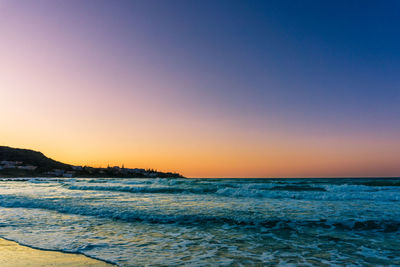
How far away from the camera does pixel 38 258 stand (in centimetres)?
564

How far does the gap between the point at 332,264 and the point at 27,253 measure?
7.08m

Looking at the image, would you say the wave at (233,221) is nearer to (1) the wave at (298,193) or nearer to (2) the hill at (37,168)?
(1) the wave at (298,193)

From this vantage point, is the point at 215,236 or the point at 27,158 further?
the point at 27,158

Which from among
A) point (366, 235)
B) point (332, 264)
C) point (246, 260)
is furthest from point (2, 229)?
point (366, 235)

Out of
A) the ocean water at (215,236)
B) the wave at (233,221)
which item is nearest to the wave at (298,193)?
the ocean water at (215,236)

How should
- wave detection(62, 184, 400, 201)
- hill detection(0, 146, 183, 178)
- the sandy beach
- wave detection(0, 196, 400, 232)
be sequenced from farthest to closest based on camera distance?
hill detection(0, 146, 183, 178), wave detection(62, 184, 400, 201), wave detection(0, 196, 400, 232), the sandy beach

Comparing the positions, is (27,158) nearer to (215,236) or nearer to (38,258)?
(38,258)

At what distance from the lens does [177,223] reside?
31.2 ft

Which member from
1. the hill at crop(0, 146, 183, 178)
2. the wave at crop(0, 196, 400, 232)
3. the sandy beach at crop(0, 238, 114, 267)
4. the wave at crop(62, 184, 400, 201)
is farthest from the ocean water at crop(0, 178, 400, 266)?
the hill at crop(0, 146, 183, 178)

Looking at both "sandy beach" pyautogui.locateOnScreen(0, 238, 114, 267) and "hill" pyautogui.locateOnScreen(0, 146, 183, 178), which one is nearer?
"sandy beach" pyautogui.locateOnScreen(0, 238, 114, 267)

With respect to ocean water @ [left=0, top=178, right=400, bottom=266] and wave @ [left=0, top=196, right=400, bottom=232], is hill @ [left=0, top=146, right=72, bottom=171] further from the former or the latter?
ocean water @ [left=0, top=178, right=400, bottom=266]

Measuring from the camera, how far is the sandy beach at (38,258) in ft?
17.2

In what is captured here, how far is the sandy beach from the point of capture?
525 cm

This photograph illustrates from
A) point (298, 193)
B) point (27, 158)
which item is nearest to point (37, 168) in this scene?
point (27, 158)
